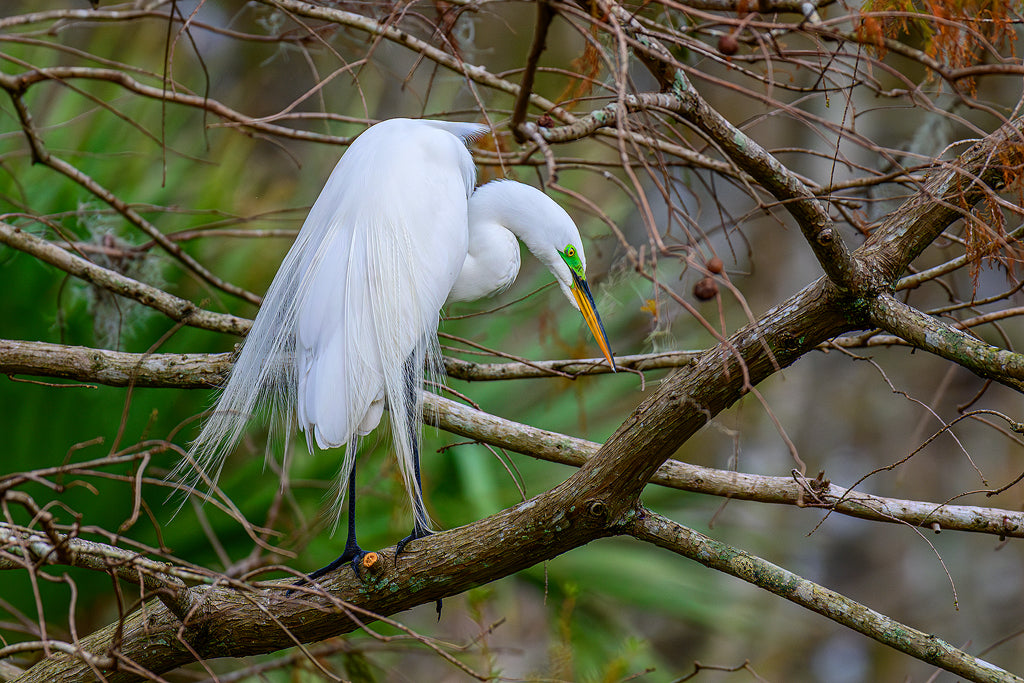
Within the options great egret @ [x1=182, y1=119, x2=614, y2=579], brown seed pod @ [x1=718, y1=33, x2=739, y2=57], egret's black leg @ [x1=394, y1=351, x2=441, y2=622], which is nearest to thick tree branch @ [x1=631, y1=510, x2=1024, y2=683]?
great egret @ [x1=182, y1=119, x2=614, y2=579]

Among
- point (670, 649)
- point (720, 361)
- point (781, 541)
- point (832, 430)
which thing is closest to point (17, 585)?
point (720, 361)

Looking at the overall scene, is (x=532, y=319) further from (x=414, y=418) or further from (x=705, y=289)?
(x=705, y=289)

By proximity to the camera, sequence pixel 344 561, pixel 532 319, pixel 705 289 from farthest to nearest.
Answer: pixel 532 319 < pixel 344 561 < pixel 705 289

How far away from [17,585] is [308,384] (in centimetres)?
121

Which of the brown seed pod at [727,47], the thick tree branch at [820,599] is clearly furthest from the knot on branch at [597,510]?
the brown seed pod at [727,47]

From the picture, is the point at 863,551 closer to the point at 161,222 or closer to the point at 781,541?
the point at 781,541

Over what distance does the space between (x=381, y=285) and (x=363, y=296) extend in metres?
0.04

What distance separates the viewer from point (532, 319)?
334 centimetres

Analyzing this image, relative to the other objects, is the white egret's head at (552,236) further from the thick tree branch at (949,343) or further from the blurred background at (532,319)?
the thick tree branch at (949,343)

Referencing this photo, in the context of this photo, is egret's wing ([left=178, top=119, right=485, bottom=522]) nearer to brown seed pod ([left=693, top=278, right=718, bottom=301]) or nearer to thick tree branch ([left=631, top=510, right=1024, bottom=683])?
thick tree branch ([left=631, top=510, right=1024, bottom=683])

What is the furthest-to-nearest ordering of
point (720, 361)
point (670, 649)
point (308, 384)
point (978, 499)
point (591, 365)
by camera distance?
point (670, 649) → point (978, 499) → point (591, 365) → point (308, 384) → point (720, 361)

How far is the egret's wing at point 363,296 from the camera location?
1531 mm

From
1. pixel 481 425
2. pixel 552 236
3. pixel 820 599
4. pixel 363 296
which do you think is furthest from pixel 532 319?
pixel 820 599

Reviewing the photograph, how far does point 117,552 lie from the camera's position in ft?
3.96
